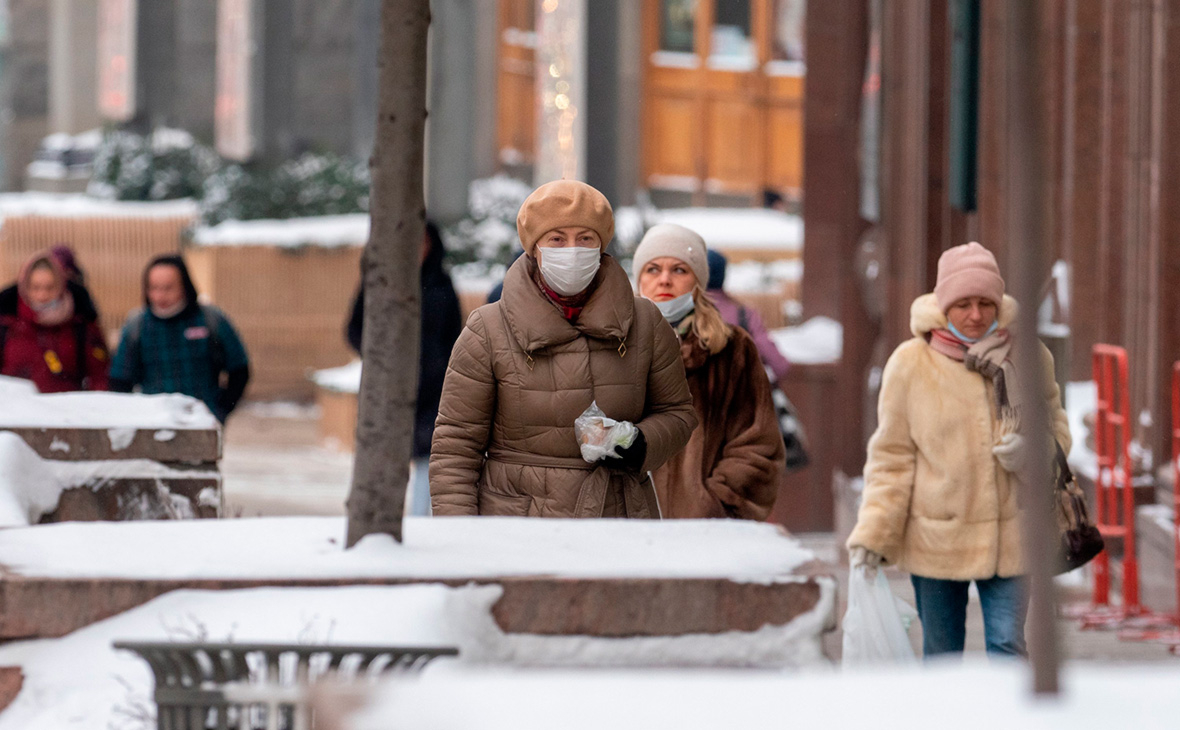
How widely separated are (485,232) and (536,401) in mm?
12178

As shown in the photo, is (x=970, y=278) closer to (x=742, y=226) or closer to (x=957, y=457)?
(x=957, y=457)

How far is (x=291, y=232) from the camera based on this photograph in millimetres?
18469

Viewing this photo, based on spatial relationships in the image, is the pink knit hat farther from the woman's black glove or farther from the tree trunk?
the tree trunk

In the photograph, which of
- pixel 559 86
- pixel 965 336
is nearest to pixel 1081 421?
pixel 965 336

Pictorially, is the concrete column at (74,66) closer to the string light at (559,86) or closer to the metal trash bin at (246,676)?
the string light at (559,86)

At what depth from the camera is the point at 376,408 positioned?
360 centimetres

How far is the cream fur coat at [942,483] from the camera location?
512cm

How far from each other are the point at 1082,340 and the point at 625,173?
12.8 m

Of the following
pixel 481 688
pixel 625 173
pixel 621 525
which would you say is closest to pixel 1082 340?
pixel 621 525

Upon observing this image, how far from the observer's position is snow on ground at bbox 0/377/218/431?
5.26 metres

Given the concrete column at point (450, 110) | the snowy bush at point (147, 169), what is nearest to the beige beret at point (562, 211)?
the concrete column at point (450, 110)

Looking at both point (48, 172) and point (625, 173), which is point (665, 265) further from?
point (48, 172)

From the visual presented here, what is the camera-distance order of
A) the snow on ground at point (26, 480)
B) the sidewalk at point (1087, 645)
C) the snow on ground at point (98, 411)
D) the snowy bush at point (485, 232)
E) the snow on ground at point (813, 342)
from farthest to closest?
1. the snowy bush at point (485, 232)
2. the snow on ground at point (813, 342)
3. the sidewalk at point (1087, 645)
4. the snow on ground at point (98, 411)
5. the snow on ground at point (26, 480)

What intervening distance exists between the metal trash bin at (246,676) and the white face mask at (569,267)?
166 cm
